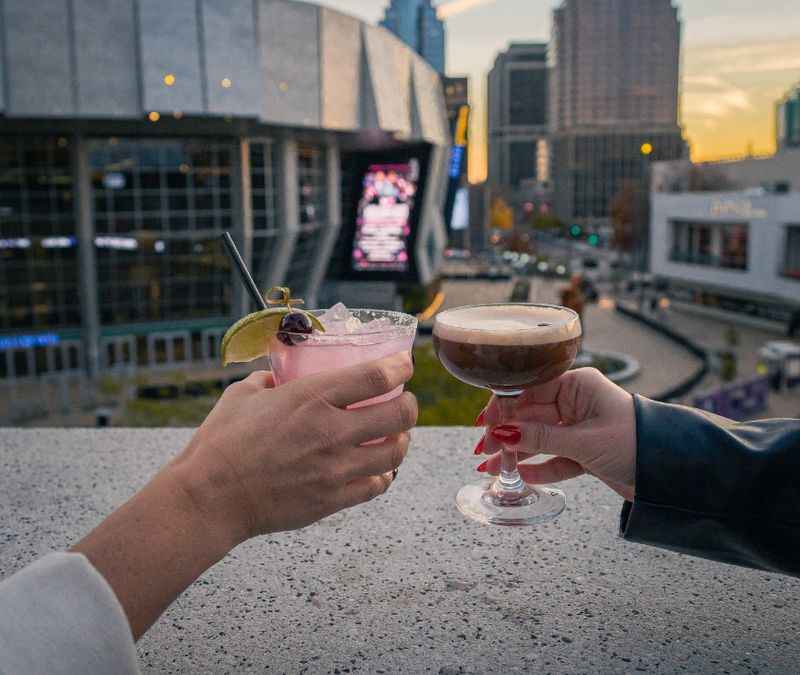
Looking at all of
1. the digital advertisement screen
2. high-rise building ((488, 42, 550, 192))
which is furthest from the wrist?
high-rise building ((488, 42, 550, 192))

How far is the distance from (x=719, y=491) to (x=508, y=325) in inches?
24.0

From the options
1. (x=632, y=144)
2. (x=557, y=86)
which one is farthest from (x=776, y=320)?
(x=557, y=86)

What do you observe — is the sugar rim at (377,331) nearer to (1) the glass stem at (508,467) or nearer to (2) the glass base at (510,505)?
(1) the glass stem at (508,467)

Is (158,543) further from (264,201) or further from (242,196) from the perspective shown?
(264,201)

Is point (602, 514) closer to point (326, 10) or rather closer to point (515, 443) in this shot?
point (515, 443)

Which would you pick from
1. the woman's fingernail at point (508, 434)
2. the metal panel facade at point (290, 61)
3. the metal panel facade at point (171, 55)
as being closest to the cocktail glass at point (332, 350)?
the woman's fingernail at point (508, 434)

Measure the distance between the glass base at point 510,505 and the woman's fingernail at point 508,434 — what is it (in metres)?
0.24

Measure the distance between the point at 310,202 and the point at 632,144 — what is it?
133001 mm

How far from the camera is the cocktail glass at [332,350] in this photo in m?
1.57

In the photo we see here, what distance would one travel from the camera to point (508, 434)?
175 centimetres

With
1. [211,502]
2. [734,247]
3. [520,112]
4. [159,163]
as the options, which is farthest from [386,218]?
[520,112]

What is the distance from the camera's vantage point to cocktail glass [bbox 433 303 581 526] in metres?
1.75

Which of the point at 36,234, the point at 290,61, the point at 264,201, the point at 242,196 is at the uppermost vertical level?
the point at 290,61

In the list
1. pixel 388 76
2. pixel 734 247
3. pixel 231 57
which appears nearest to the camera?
pixel 231 57
